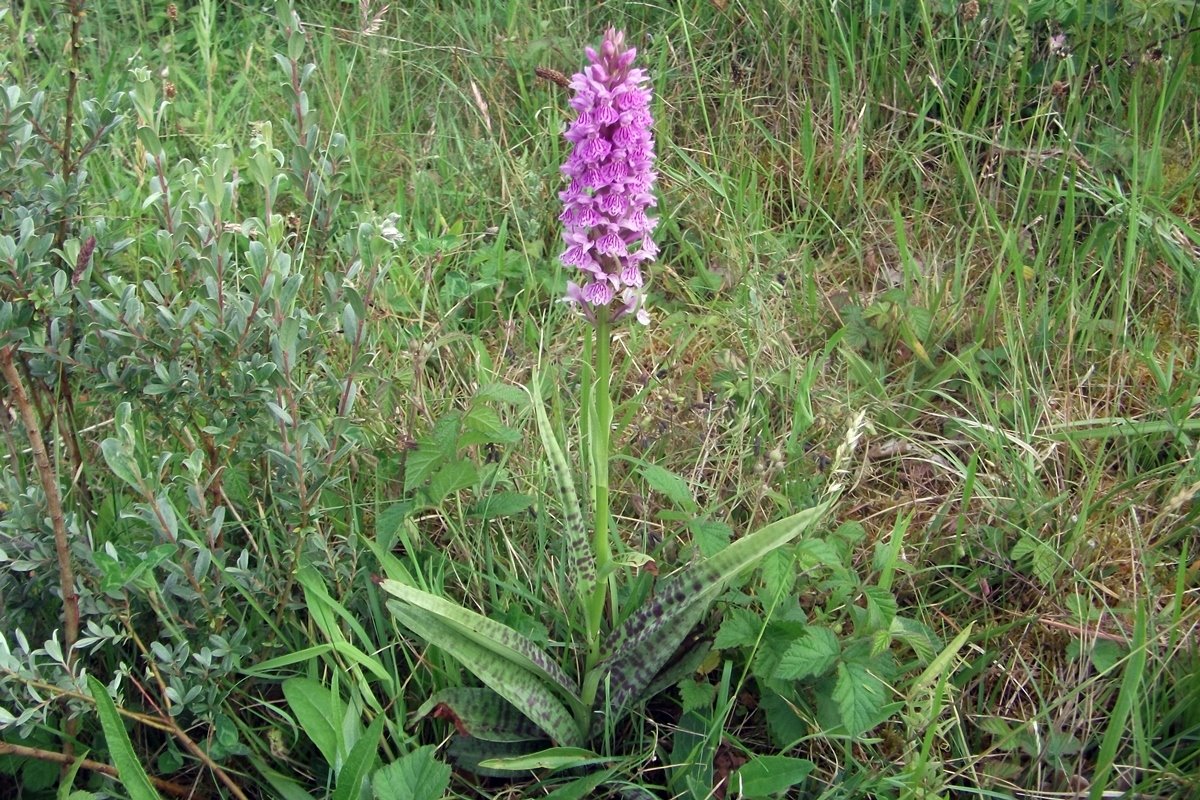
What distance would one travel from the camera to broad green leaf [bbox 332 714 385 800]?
4.97 ft

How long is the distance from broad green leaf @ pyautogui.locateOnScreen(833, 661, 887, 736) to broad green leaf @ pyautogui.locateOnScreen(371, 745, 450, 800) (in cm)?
65

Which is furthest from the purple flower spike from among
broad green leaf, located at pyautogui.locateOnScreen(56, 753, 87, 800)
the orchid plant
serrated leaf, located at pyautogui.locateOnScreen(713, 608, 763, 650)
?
broad green leaf, located at pyautogui.locateOnScreen(56, 753, 87, 800)

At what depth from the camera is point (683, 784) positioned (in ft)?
5.60

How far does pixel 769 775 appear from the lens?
1605mm

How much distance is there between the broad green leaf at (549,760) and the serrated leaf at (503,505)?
1.52 feet

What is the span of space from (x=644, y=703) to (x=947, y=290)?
154 cm

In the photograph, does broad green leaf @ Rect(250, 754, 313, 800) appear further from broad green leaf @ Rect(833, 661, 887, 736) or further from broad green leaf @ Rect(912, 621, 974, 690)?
broad green leaf @ Rect(912, 621, 974, 690)

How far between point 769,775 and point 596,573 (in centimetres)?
44

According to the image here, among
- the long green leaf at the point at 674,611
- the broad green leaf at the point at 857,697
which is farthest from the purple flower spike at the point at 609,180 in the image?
the broad green leaf at the point at 857,697

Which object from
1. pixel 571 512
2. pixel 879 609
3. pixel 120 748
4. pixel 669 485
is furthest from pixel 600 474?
pixel 120 748

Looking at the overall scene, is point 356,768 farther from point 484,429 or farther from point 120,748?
point 484,429

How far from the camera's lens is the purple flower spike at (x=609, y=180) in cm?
156

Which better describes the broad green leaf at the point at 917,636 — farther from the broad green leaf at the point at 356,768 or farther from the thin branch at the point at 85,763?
the thin branch at the point at 85,763

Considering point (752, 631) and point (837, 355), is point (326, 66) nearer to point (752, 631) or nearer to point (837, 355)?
point (837, 355)
